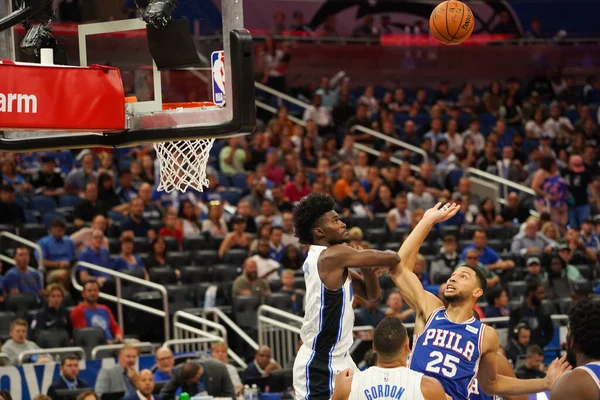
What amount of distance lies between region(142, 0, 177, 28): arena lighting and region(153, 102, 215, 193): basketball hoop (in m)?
0.73

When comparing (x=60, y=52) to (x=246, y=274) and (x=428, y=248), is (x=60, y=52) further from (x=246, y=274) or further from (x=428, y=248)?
(x=428, y=248)

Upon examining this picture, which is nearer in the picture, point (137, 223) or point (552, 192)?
point (137, 223)

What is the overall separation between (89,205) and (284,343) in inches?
120

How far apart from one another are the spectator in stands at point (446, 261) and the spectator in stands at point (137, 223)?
3490 millimetres

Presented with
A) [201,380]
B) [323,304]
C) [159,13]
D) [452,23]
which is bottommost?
[201,380]

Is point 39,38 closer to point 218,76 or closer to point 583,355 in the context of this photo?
point 218,76

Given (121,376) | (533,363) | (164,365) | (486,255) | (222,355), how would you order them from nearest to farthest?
1. (121,376)
2. (164,365)
3. (222,355)
4. (533,363)
5. (486,255)

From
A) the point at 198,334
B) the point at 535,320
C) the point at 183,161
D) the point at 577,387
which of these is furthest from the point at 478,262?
the point at 577,387

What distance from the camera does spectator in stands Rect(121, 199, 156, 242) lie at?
13188mm

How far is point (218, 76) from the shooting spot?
6.29 m

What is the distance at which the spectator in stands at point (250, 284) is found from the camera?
12617 mm

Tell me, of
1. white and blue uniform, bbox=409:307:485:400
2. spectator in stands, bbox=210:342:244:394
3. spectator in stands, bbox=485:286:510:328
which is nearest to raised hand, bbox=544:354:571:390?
white and blue uniform, bbox=409:307:485:400

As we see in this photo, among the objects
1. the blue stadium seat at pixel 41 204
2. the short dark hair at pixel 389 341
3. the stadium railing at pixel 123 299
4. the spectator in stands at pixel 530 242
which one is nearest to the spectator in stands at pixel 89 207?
the blue stadium seat at pixel 41 204

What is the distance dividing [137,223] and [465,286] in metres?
7.38
